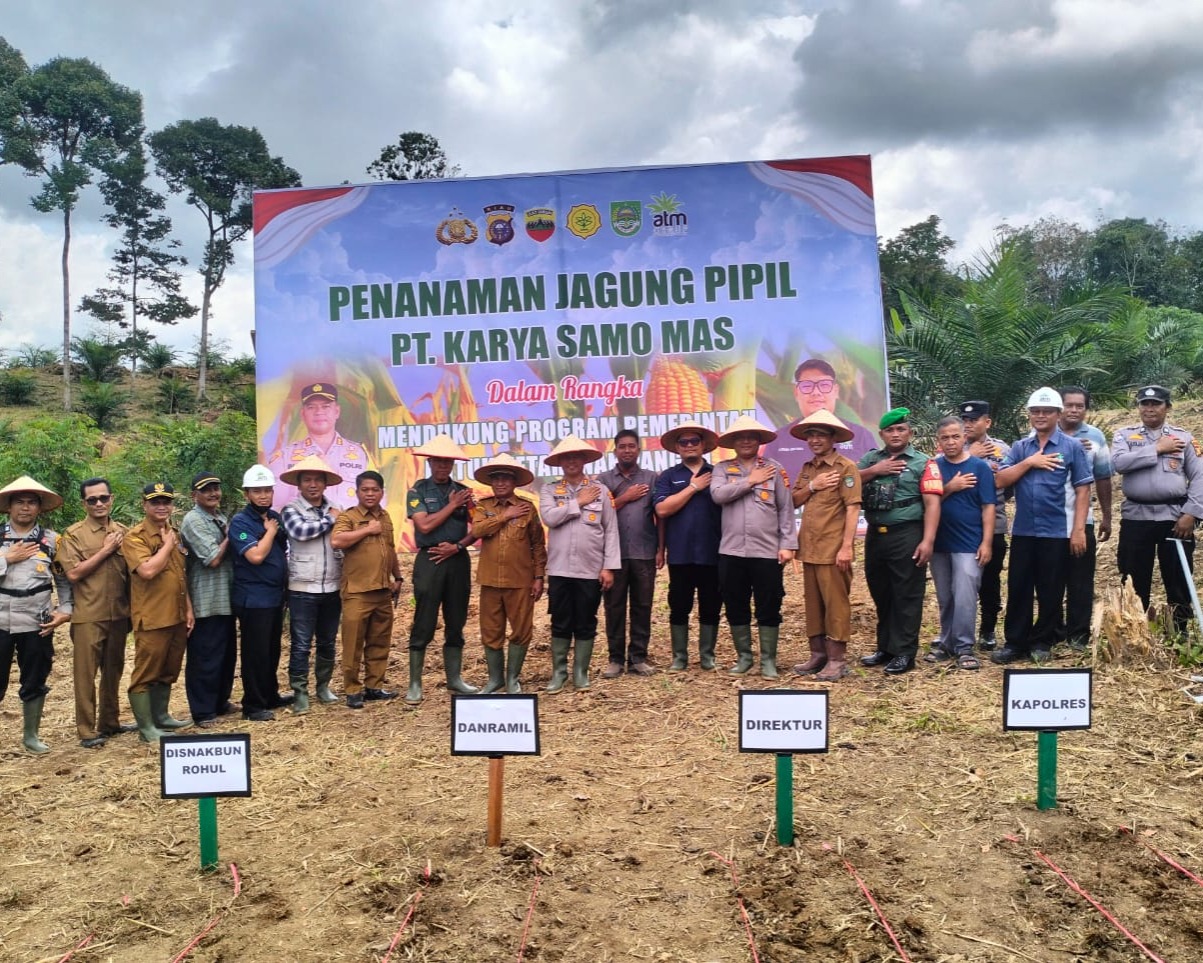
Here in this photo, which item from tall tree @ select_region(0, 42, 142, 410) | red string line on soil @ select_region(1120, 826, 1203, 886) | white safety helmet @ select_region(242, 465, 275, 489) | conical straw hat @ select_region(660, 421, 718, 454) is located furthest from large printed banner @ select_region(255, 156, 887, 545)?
tall tree @ select_region(0, 42, 142, 410)

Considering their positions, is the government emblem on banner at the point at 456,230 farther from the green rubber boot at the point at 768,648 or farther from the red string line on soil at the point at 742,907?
the red string line on soil at the point at 742,907

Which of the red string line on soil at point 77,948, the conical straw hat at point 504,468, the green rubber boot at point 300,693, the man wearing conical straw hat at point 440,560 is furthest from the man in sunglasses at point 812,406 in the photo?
the red string line on soil at point 77,948

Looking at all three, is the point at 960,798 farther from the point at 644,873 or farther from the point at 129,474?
the point at 129,474

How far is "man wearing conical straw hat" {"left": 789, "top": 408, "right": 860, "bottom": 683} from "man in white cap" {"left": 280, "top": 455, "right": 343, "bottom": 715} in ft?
9.91

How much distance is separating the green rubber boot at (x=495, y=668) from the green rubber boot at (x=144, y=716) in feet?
6.55

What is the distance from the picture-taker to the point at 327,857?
3869 millimetres

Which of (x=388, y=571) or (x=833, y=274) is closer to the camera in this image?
(x=388, y=571)

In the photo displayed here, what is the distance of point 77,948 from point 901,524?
4.77 metres

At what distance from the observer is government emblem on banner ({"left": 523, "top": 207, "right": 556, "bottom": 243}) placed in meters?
10.1

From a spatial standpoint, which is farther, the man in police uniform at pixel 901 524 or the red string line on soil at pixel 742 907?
the man in police uniform at pixel 901 524

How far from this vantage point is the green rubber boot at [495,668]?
246 inches

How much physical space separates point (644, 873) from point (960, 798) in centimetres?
150

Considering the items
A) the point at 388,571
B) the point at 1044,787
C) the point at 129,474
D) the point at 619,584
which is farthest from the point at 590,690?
the point at 129,474

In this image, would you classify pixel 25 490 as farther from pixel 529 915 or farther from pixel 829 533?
pixel 829 533
